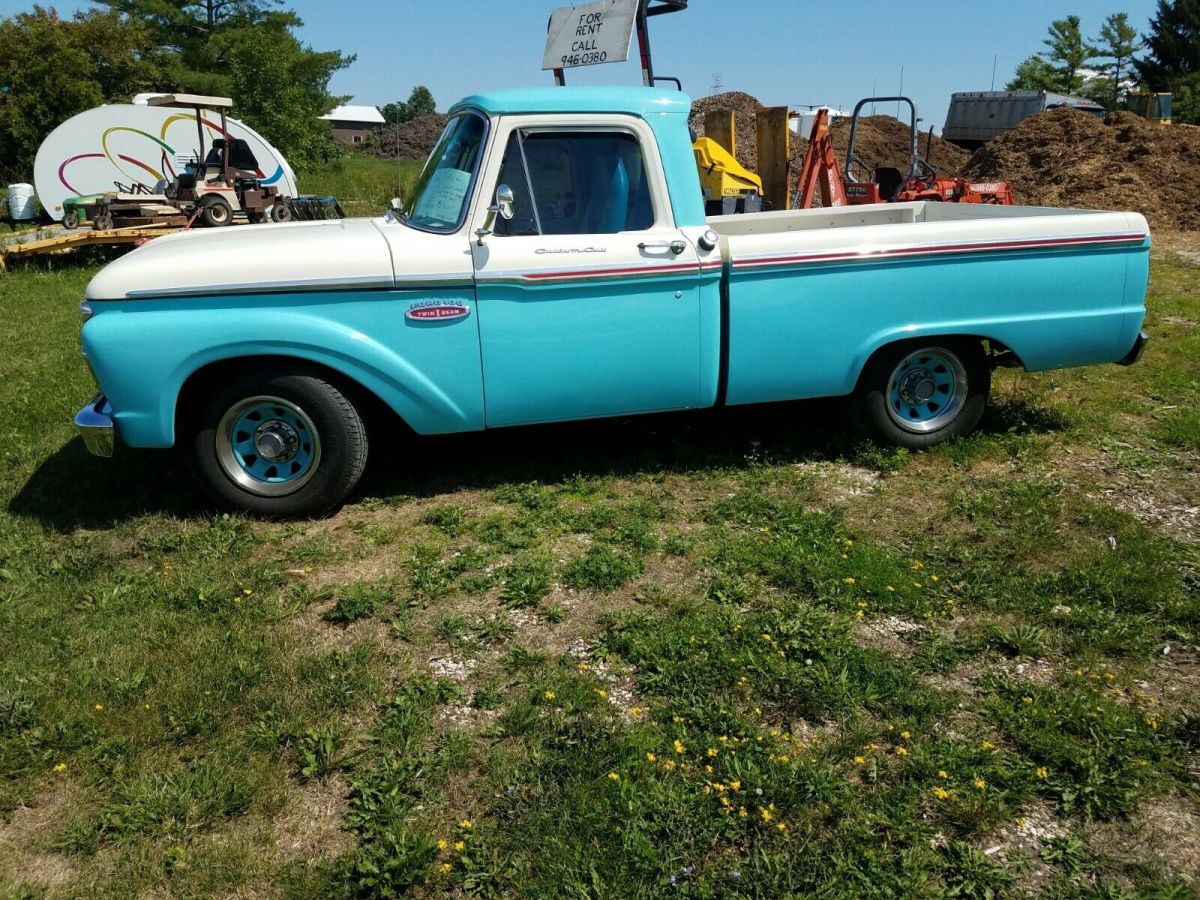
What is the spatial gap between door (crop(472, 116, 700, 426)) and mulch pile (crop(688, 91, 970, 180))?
60.3ft

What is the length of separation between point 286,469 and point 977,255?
12.9 feet

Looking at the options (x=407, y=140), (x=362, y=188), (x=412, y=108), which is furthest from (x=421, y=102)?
(x=362, y=188)

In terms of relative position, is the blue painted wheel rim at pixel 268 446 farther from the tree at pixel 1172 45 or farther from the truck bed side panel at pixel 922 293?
the tree at pixel 1172 45

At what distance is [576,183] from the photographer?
4.76 metres

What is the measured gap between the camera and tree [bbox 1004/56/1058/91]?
4941 cm

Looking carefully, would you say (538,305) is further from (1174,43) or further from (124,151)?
(1174,43)

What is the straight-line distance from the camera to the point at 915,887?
254 centimetres

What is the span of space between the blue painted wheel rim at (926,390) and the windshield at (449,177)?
2.65 meters

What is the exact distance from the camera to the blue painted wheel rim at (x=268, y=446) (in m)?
4.57

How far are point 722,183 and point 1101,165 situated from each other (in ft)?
30.7

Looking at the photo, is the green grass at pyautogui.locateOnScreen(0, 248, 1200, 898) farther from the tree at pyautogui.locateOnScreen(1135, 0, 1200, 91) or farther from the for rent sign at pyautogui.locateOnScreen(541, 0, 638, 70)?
the tree at pyautogui.locateOnScreen(1135, 0, 1200, 91)

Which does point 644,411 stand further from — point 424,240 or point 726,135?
point 726,135

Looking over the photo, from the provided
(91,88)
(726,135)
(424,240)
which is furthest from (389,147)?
(424,240)

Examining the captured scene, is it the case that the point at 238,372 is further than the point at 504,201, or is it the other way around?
the point at 238,372
